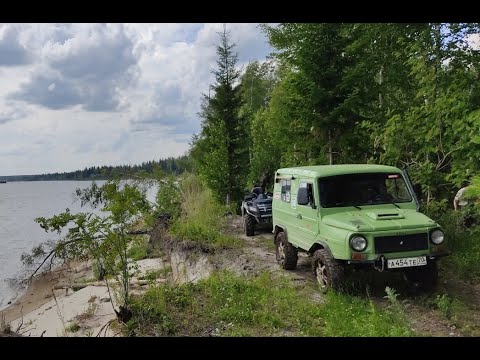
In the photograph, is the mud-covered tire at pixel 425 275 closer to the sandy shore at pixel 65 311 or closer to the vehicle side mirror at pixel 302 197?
the vehicle side mirror at pixel 302 197

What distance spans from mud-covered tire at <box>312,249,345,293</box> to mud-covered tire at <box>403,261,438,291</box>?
42.9 inches

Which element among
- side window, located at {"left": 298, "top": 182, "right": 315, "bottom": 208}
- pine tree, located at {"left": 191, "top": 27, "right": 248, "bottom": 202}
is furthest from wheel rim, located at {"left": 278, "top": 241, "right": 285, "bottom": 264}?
pine tree, located at {"left": 191, "top": 27, "right": 248, "bottom": 202}

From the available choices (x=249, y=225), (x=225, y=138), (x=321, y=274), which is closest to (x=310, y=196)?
(x=321, y=274)

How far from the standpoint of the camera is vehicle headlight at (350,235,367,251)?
274 inches

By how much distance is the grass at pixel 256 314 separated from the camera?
6.19m

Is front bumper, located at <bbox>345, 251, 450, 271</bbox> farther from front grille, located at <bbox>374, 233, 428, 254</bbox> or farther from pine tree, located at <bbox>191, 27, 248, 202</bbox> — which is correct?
pine tree, located at <bbox>191, 27, 248, 202</bbox>

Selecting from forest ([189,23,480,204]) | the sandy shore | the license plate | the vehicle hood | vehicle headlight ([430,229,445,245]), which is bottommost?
the sandy shore

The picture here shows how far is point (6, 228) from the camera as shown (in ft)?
113

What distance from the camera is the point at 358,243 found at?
22.9 ft

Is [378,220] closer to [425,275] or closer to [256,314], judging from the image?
[425,275]

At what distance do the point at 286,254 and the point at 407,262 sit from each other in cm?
318

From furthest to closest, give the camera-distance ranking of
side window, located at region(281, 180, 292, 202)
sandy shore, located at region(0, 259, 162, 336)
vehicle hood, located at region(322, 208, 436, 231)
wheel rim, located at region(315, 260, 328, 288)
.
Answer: side window, located at region(281, 180, 292, 202) → sandy shore, located at region(0, 259, 162, 336) → wheel rim, located at region(315, 260, 328, 288) → vehicle hood, located at region(322, 208, 436, 231)

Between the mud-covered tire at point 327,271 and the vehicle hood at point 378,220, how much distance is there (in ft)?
1.87

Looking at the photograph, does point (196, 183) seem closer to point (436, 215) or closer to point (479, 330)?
point (436, 215)
